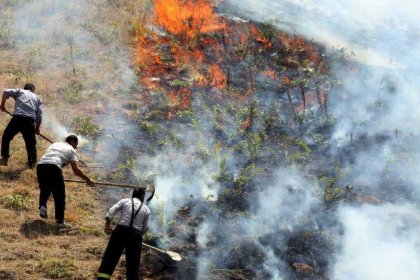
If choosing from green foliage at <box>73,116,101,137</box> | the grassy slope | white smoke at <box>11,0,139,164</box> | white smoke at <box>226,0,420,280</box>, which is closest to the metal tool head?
the grassy slope

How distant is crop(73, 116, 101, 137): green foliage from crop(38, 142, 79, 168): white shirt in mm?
4019

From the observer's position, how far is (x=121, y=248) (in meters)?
6.09

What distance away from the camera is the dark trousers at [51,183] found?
23.0ft

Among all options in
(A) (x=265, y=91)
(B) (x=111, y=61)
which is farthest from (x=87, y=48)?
(A) (x=265, y=91)

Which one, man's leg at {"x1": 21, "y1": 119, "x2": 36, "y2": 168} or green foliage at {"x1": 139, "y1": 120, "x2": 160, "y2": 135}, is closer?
man's leg at {"x1": 21, "y1": 119, "x2": 36, "y2": 168}

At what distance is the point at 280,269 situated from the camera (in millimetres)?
7387

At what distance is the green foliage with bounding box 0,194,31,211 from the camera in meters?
7.78

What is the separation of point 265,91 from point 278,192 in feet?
16.4

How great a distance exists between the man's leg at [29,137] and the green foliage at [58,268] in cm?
284

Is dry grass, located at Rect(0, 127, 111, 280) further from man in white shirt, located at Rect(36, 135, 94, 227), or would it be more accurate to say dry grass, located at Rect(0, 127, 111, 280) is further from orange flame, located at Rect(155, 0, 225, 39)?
orange flame, located at Rect(155, 0, 225, 39)

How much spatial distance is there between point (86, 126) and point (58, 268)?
5231mm

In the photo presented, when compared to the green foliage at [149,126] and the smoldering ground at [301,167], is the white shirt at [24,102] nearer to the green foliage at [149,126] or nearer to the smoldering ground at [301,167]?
A: the smoldering ground at [301,167]

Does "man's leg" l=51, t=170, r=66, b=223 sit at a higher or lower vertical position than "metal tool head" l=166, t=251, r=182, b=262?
higher

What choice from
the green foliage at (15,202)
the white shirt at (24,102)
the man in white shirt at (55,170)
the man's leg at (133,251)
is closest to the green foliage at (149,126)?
the white shirt at (24,102)
